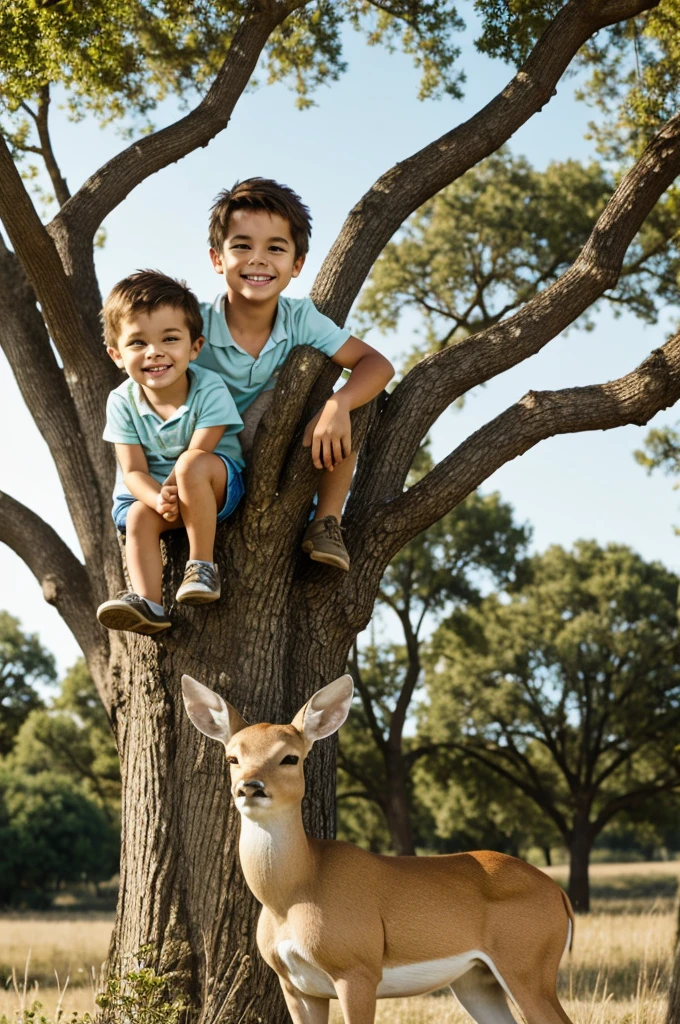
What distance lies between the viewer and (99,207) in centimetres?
688

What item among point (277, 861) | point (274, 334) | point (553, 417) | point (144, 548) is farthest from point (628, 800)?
point (277, 861)

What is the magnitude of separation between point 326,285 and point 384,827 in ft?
91.4

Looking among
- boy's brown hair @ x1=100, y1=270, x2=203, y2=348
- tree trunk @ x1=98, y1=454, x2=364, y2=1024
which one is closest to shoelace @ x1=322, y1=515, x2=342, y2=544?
tree trunk @ x1=98, y1=454, x2=364, y2=1024

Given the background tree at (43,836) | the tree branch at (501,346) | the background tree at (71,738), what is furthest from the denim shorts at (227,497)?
the background tree at (43,836)

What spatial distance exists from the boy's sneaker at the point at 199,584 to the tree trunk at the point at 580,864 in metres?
19.0

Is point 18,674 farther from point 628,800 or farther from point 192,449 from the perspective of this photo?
point 192,449

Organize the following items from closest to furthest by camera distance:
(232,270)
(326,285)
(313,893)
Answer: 1. (313,893)
2. (232,270)
3. (326,285)

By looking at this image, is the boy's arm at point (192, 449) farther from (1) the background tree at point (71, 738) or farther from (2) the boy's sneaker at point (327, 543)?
(1) the background tree at point (71, 738)

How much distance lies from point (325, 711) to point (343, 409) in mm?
1349

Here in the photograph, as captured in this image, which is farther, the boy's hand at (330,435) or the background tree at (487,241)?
the background tree at (487,241)

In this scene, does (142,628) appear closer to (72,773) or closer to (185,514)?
(185,514)

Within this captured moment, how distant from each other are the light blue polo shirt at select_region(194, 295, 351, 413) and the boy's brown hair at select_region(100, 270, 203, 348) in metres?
0.17

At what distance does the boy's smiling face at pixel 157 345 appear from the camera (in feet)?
14.1

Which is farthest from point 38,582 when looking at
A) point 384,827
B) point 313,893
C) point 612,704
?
point 384,827
